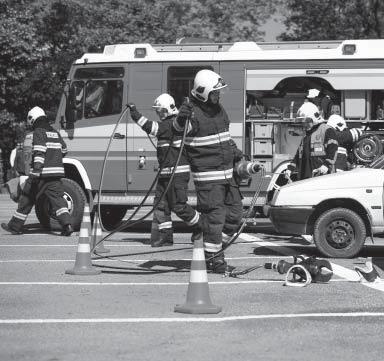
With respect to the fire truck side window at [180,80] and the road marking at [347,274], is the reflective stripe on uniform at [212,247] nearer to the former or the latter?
the road marking at [347,274]

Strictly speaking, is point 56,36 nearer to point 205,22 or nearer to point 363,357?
point 205,22

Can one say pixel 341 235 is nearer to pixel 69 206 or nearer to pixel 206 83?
pixel 206 83

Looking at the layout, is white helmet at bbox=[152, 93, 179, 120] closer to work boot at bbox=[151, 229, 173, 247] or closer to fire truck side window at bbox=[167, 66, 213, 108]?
work boot at bbox=[151, 229, 173, 247]

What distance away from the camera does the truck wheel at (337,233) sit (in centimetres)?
1180

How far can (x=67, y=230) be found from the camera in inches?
600

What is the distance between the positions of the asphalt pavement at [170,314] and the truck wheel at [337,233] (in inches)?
6.8

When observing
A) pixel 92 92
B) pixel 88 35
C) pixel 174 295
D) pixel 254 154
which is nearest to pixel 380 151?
pixel 254 154

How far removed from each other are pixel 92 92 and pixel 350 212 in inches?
241

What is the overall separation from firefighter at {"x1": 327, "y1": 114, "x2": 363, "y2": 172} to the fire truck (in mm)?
706

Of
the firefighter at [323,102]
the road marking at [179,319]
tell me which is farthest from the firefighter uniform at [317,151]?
the road marking at [179,319]

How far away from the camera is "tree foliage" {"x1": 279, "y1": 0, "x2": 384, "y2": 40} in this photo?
4059 centimetres

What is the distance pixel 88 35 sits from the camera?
38594 mm

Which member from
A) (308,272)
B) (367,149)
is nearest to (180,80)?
(367,149)

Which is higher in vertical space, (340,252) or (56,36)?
(56,36)
